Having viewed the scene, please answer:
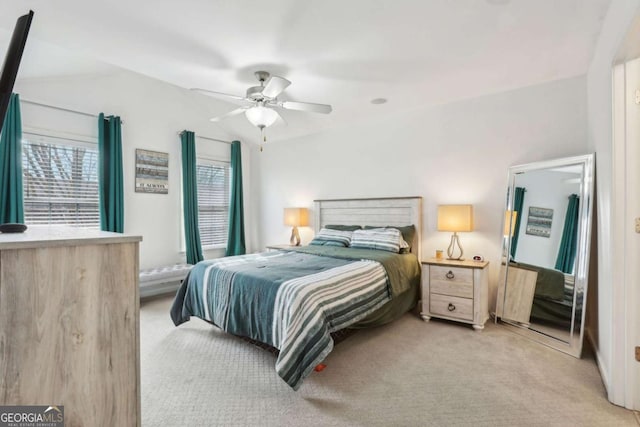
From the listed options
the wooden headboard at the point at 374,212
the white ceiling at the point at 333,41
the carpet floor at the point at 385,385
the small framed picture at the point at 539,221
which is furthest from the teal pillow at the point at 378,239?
the white ceiling at the point at 333,41

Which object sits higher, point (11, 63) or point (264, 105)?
point (264, 105)

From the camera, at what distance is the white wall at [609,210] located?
6.23 ft

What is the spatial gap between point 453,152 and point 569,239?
1.49 m

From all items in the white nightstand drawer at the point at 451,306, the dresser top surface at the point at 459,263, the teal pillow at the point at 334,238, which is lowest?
the white nightstand drawer at the point at 451,306

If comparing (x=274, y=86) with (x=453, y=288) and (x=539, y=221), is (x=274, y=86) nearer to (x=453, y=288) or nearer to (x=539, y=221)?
(x=453, y=288)

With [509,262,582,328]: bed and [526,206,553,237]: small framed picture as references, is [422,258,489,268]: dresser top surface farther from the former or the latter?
[526,206,553,237]: small framed picture

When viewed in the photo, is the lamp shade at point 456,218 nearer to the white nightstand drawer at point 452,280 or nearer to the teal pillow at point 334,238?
the white nightstand drawer at point 452,280

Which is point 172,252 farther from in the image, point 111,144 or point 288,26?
point 288,26

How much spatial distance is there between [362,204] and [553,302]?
238 cm

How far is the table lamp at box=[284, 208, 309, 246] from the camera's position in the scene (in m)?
4.87

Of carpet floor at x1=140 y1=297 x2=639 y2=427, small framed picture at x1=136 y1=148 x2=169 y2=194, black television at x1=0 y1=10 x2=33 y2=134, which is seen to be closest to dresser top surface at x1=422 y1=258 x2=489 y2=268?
carpet floor at x1=140 y1=297 x2=639 y2=427

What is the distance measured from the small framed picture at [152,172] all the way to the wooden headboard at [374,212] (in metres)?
2.29

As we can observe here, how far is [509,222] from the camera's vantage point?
3.23m

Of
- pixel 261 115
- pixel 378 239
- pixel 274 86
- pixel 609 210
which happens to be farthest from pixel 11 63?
pixel 378 239
